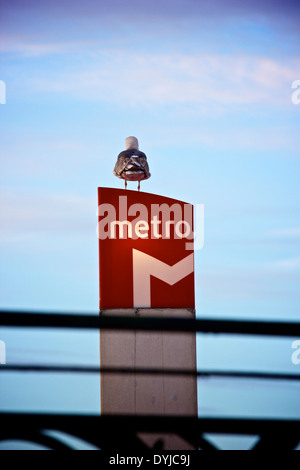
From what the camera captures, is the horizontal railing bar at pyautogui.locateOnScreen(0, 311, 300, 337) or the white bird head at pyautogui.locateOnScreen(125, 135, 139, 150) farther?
the white bird head at pyautogui.locateOnScreen(125, 135, 139, 150)

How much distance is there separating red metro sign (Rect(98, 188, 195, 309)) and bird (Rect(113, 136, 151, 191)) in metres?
0.32

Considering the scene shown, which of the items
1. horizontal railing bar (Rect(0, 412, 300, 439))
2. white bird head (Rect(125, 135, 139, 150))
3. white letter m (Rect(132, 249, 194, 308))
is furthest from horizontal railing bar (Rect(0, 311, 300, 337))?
white bird head (Rect(125, 135, 139, 150))

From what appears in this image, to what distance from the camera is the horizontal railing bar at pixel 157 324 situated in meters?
1.59

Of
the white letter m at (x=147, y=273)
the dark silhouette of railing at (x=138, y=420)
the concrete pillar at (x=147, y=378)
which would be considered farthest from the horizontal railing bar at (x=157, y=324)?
the white letter m at (x=147, y=273)

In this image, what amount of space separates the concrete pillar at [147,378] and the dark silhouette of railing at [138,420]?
6885mm

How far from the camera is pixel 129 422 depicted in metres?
1.85

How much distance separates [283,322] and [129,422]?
563 mm

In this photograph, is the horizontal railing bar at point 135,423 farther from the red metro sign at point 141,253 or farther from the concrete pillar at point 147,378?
the red metro sign at point 141,253

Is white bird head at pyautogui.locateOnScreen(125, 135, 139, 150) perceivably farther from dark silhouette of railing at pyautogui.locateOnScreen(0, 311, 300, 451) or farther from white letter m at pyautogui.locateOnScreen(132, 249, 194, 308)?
dark silhouette of railing at pyautogui.locateOnScreen(0, 311, 300, 451)

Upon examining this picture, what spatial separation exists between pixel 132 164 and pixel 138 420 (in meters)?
8.02

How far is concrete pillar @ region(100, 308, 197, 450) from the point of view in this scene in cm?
891
